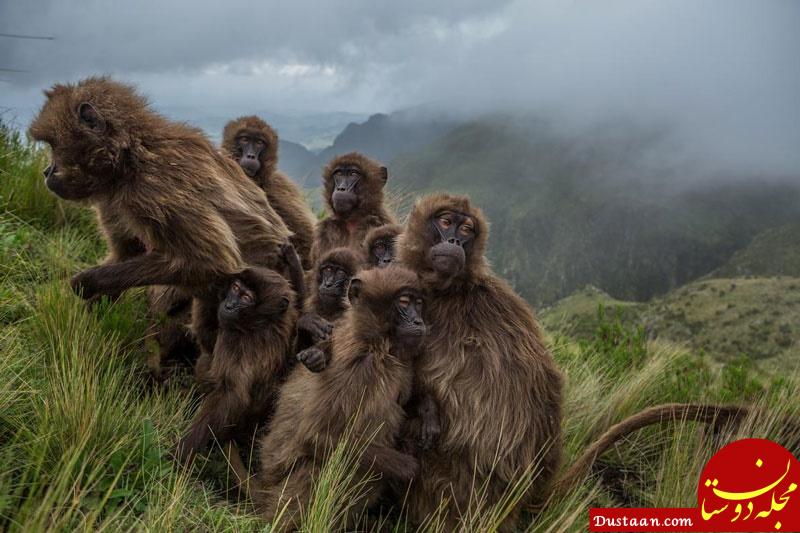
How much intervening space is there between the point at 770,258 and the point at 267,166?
105 meters

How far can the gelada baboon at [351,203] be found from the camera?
575 centimetres

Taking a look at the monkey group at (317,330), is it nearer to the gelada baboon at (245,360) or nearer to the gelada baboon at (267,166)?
the gelada baboon at (245,360)

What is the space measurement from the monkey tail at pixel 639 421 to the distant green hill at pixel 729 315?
1653 inches

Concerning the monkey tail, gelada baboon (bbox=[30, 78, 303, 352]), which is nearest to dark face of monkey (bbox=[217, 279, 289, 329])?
gelada baboon (bbox=[30, 78, 303, 352])

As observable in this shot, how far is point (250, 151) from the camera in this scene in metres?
6.05

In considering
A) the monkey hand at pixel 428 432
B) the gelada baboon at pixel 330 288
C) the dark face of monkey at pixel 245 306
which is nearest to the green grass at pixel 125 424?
the monkey hand at pixel 428 432

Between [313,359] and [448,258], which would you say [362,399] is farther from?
[448,258]

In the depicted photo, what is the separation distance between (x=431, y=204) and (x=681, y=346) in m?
5.11

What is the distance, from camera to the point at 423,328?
12.0ft

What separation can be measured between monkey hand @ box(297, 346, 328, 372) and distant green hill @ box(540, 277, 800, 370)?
43.4 meters

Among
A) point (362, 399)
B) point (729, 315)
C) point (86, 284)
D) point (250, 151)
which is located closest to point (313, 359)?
point (362, 399)

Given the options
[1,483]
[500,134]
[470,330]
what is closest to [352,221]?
[470,330]

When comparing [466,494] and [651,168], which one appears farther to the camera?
[651,168]

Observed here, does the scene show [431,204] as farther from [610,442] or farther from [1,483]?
[1,483]
